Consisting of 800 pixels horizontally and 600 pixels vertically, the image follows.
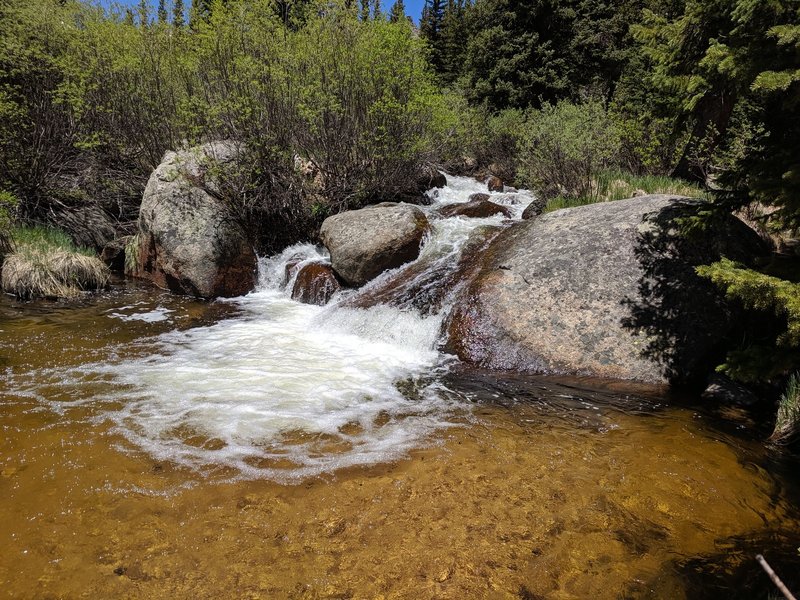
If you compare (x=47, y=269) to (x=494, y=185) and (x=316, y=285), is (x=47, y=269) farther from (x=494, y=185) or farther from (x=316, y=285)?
(x=494, y=185)

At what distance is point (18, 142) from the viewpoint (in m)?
10.8

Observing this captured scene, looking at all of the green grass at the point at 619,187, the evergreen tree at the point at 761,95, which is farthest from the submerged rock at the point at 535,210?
the evergreen tree at the point at 761,95

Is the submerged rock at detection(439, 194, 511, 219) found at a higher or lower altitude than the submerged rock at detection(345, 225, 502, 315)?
higher

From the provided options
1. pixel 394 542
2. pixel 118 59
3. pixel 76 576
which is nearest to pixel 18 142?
pixel 118 59

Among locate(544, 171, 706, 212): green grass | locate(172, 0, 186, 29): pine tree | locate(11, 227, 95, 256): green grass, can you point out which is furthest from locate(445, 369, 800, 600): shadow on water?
locate(172, 0, 186, 29): pine tree

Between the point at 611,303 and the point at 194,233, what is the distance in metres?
8.39

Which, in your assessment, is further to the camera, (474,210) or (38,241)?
(474,210)

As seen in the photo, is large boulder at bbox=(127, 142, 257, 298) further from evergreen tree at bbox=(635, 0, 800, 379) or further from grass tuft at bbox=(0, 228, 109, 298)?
evergreen tree at bbox=(635, 0, 800, 379)

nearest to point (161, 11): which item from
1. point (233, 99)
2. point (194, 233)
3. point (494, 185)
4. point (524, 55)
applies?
point (233, 99)

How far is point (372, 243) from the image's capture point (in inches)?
366

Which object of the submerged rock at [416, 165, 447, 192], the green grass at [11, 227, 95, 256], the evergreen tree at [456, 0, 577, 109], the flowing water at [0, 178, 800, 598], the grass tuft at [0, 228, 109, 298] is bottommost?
the flowing water at [0, 178, 800, 598]

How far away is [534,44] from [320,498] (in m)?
30.0

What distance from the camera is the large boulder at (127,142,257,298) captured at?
32.3 ft

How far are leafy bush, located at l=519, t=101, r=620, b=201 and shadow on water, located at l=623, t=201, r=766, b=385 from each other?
3425 mm
